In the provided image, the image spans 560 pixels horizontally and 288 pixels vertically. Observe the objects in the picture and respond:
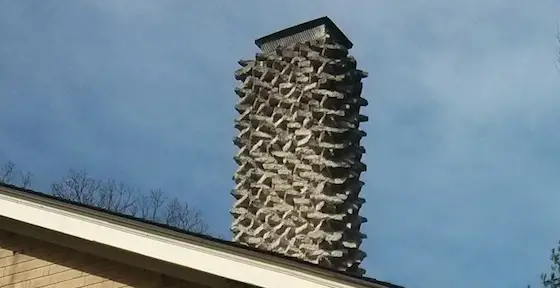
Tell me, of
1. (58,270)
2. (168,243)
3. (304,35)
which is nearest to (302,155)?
(304,35)

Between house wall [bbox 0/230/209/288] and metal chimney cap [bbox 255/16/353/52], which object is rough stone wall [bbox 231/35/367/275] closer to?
metal chimney cap [bbox 255/16/353/52]

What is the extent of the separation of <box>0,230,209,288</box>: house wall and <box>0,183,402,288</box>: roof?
0.29 m

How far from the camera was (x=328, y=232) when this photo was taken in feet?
35.9

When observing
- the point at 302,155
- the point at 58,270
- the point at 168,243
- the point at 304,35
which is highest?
the point at 304,35

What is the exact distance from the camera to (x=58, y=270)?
261 inches

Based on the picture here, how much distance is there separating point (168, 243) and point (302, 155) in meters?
5.69

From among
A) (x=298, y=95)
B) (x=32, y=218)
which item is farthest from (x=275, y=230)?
(x=32, y=218)

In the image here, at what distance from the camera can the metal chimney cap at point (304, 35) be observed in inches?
505

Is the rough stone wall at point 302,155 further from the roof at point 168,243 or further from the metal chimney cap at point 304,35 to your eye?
the roof at point 168,243

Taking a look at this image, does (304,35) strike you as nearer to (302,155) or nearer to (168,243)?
(302,155)

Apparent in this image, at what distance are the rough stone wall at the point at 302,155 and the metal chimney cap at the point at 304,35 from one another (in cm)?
16

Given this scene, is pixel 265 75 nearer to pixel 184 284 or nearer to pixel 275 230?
pixel 275 230

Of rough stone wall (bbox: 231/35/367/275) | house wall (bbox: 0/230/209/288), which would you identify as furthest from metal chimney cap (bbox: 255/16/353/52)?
house wall (bbox: 0/230/209/288)

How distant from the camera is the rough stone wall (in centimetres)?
1104
